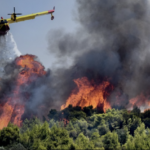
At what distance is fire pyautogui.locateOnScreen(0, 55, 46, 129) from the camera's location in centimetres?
9812

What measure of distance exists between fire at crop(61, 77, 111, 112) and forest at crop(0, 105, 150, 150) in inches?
170

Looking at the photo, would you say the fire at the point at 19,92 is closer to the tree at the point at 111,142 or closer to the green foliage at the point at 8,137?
the green foliage at the point at 8,137

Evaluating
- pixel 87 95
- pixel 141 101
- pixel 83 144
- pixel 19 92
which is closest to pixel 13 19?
pixel 19 92

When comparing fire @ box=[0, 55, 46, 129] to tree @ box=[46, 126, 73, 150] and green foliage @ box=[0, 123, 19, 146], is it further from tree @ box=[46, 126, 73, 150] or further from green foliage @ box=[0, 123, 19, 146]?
tree @ box=[46, 126, 73, 150]

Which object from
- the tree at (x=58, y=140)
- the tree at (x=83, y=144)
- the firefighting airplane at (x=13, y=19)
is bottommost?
the tree at (x=83, y=144)

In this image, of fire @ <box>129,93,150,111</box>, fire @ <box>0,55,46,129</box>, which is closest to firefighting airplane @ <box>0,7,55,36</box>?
fire @ <box>0,55,46,129</box>

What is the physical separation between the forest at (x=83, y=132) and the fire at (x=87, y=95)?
4321 mm

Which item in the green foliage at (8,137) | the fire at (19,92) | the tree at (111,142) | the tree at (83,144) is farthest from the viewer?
the fire at (19,92)

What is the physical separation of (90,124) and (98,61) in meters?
28.1

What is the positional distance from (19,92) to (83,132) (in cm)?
2820

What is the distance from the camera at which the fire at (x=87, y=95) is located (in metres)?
105

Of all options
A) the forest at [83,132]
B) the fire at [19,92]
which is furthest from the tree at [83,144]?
the fire at [19,92]

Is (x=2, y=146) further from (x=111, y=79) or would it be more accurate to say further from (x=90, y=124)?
(x=111, y=79)

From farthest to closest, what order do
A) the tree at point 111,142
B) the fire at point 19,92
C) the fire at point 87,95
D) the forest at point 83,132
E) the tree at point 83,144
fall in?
1. the fire at point 87,95
2. the fire at point 19,92
3. the tree at point 111,142
4. the forest at point 83,132
5. the tree at point 83,144
